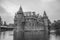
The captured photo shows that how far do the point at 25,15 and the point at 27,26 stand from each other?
31.8 ft

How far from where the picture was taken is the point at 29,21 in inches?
2440

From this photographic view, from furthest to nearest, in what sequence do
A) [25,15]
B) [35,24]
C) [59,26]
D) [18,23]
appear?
1. [59,26]
2. [25,15]
3. [35,24]
4. [18,23]

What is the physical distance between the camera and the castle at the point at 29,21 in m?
58.9

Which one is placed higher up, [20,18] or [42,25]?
[20,18]

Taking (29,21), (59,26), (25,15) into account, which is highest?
(25,15)

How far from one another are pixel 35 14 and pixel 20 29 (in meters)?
18.4

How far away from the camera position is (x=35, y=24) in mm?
61281

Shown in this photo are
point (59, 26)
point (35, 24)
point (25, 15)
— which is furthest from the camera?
point (59, 26)

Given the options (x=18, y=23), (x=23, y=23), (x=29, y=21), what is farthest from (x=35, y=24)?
(x=18, y=23)

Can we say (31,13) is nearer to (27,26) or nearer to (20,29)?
(27,26)

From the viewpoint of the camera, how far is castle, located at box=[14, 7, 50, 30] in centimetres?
5888

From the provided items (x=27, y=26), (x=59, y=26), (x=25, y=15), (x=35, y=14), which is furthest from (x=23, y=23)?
(x=59, y=26)

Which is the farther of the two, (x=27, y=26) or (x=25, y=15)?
(x=25, y=15)

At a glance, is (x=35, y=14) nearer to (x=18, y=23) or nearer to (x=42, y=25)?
(x=42, y=25)
